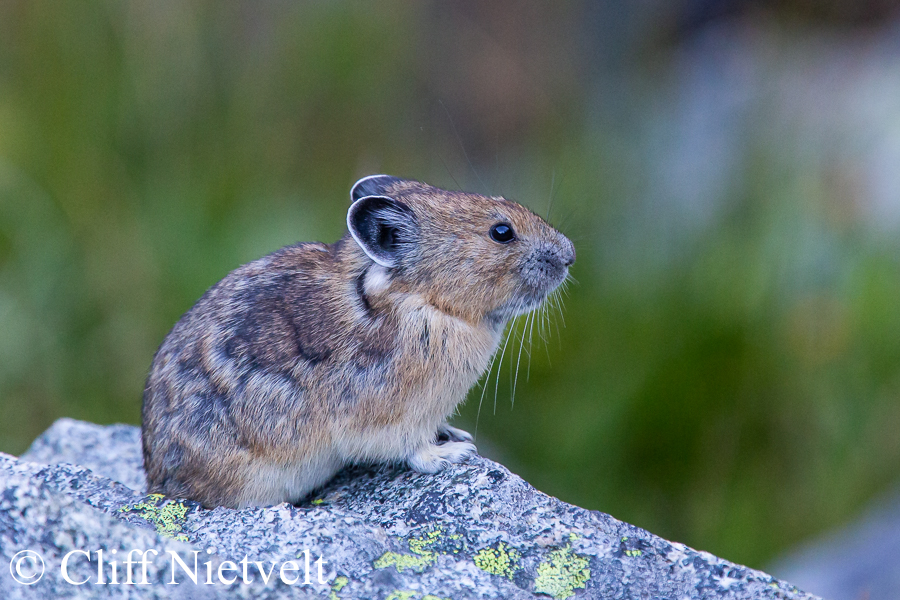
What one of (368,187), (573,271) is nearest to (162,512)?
(368,187)

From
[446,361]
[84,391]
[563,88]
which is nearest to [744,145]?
[563,88]

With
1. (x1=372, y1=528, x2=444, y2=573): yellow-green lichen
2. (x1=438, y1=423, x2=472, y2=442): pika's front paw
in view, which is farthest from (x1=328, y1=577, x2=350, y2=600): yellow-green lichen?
(x1=438, y1=423, x2=472, y2=442): pika's front paw

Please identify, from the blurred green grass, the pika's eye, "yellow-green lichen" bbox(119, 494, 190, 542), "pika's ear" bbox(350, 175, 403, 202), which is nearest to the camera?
"yellow-green lichen" bbox(119, 494, 190, 542)

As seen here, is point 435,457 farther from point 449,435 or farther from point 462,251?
point 462,251

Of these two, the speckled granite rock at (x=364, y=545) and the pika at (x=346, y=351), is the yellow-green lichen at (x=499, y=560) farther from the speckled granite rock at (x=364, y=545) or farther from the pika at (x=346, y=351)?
the pika at (x=346, y=351)

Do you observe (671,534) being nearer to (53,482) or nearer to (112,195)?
(53,482)

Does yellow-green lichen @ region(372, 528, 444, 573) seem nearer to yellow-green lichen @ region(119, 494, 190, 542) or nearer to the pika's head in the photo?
yellow-green lichen @ region(119, 494, 190, 542)
